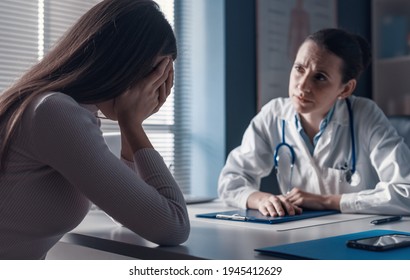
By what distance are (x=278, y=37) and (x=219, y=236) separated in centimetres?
169

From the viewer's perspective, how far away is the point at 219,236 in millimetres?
1177

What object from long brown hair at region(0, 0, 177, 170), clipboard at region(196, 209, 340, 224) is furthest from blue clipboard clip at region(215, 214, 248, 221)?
long brown hair at region(0, 0, 177, 170)

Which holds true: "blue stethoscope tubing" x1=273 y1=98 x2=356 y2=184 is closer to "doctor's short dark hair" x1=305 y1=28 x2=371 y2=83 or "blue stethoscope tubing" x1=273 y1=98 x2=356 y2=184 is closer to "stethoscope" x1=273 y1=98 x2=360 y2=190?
"stethoscope" x1=273 y1=98 x2=360 y2=190

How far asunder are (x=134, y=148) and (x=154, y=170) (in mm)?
71

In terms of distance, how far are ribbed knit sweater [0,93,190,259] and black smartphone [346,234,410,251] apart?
0.33m

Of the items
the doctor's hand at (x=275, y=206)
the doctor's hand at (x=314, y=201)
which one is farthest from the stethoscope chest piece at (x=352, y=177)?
the doctor's hand at (x=275, y=206)

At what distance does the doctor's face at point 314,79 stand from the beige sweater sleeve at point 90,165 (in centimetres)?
93

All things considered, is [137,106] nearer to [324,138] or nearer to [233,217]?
[233,217]

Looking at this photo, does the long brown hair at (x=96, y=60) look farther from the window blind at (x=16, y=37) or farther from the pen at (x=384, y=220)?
the window blind at (x=16, y=37)

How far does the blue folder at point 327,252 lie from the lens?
938mm

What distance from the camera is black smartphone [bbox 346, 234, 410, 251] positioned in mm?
993

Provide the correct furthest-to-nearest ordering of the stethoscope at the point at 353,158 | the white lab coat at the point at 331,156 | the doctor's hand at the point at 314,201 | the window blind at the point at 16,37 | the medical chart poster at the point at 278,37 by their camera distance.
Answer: the medical chart poster at the point at 278,37 < the window blind at the point at 16,37 < the stethoscope at the point at 353,158 < the white lab coat at the point at 331,156 < the doctor's hand at the point at 314,201

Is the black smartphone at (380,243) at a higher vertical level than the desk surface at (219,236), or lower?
higher
